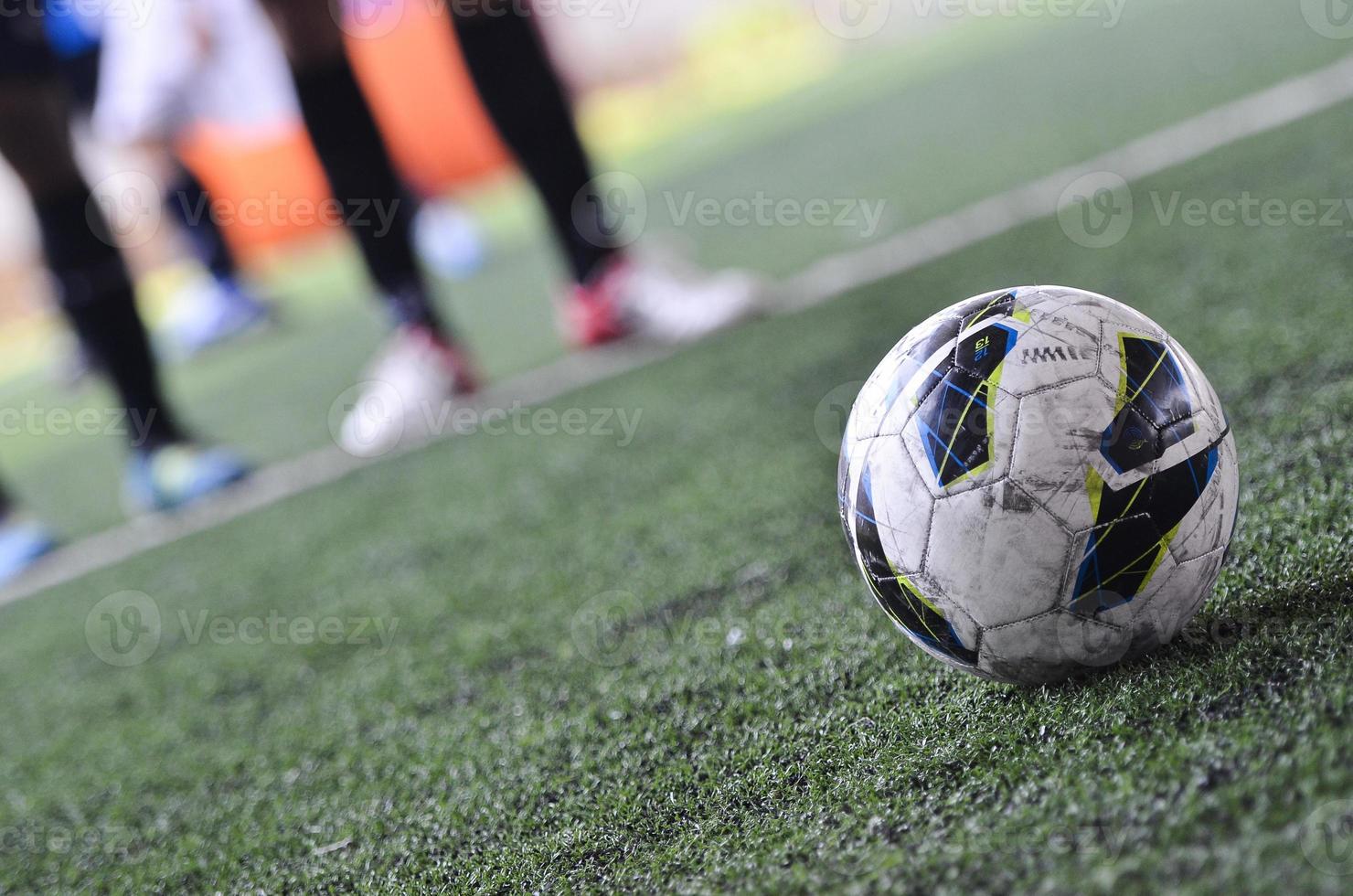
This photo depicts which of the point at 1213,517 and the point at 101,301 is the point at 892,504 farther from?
the point at 101,301

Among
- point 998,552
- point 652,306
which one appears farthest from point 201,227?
point 998,552

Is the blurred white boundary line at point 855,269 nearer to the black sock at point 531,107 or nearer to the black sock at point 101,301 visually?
the black sock at point 101,301

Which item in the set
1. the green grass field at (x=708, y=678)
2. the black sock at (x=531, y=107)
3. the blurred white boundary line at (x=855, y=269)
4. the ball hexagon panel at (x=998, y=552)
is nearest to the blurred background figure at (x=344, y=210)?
the black sock at (x=531, y=107)

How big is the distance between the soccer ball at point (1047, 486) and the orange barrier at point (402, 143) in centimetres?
907

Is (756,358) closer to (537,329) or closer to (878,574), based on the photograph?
(537,329)

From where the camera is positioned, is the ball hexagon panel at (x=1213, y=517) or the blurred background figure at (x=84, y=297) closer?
the ball hexagon panel at (x=1213, y=517)

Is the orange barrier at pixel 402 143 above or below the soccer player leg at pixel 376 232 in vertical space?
above

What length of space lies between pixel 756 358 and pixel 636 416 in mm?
391

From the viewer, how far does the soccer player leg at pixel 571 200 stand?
3.56 metres

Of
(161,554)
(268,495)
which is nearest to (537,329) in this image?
(268,495)

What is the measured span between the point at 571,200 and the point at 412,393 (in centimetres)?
76

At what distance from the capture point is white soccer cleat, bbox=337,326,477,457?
11.9 ft

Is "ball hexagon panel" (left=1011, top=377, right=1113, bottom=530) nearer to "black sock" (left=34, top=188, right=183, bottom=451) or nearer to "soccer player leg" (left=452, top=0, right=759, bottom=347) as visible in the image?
"soccer player leg" (left=452, top=0, right=759, bottom=347)

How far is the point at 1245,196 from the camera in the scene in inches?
126
